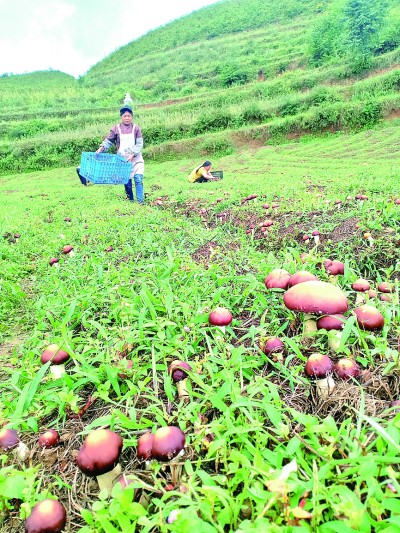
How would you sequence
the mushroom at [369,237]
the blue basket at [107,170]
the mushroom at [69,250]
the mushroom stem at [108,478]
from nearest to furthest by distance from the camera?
the mushroom stem at [108,478] → the mushroom at [369,237] → the mushroom at [69,250] → the blue basket at [107,170]

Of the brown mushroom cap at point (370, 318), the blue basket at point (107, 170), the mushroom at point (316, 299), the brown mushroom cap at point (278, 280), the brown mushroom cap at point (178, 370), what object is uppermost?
the blue basket at point (107, 170)

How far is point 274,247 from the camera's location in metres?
4.55

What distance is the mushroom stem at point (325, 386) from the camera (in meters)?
1.68

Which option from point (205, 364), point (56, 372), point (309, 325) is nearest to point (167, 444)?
point (205, 364)

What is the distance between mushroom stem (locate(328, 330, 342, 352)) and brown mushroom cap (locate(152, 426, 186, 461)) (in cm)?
92

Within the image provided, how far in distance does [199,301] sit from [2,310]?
7.80 ft

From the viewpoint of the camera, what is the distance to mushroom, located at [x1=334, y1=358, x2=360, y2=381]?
5.67 feet

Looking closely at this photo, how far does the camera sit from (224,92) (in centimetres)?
3175

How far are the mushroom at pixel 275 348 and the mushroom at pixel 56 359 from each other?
1.12 metres

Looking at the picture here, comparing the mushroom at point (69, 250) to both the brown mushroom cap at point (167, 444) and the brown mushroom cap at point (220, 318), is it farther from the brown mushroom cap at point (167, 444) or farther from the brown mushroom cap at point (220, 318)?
the brown mushroom cap at point (167, 444)

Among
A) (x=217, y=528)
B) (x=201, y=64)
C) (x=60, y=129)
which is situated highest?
(x=201, y=64)

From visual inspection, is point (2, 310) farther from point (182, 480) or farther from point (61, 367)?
point (182, 480)

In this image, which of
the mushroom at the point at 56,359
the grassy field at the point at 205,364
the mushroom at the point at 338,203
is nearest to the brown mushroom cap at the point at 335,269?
the grassy field at the point at 205,364

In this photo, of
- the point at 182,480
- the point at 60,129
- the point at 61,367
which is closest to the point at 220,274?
the point at 61,367
